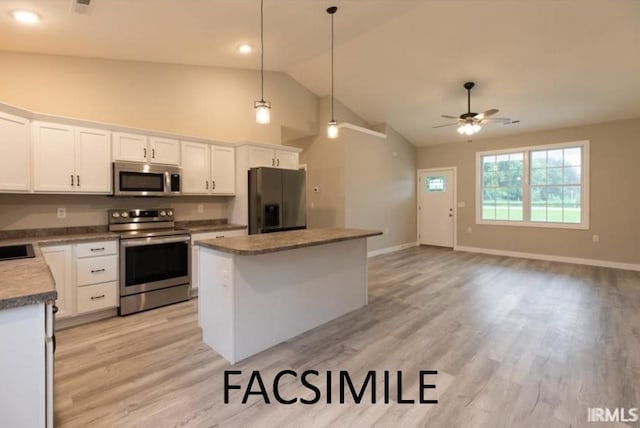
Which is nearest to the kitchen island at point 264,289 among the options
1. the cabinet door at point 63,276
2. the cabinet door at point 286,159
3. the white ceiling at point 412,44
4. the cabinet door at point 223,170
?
the cabinet door at point 63,276

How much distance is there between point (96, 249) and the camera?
3.20 meters

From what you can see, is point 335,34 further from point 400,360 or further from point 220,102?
point 400,360

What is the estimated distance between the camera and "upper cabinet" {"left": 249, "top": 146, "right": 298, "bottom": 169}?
4645mm

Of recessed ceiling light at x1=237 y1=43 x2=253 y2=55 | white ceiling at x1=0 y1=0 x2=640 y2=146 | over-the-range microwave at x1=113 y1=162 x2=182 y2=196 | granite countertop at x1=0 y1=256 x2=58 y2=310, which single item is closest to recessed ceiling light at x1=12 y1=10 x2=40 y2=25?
white ceiling at x1=0 y1=0 x2=640 y2=146

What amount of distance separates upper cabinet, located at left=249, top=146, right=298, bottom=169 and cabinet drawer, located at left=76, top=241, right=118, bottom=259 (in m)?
2.07

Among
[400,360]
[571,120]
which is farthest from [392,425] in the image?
[571,120]

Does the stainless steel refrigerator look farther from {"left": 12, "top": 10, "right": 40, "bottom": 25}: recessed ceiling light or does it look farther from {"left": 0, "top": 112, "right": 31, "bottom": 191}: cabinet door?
{"left": 12, "top": 10, "right": 40, "bottom": 25}: recessed ceiling light

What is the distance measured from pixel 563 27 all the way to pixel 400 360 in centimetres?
434

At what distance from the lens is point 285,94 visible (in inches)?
225

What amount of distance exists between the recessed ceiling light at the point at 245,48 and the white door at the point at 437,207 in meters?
5.62

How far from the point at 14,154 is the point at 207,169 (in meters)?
1.94

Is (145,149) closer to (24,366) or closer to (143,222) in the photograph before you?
(143,222)

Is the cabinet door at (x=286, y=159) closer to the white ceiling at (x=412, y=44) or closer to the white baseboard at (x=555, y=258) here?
the white ceiling at (x=412, y=44)

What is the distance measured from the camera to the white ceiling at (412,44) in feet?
10.0
